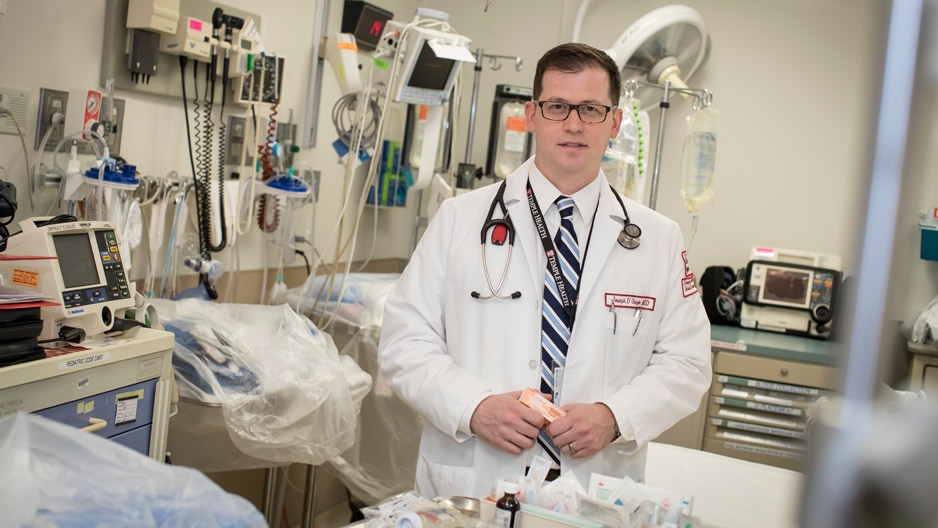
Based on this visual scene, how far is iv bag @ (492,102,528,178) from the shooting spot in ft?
13.2

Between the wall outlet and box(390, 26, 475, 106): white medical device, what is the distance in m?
1.18

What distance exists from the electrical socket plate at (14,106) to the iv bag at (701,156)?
248 cm

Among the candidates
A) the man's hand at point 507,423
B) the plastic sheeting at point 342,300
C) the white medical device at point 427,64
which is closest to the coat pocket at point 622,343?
the man's hand at point 507,423

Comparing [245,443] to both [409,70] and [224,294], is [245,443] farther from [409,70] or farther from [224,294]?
[409,70]

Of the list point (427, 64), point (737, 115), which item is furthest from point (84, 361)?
point (737, 115)

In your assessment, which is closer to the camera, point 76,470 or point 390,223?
point 76,470

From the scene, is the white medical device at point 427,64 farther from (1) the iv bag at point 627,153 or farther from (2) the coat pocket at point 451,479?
(2) the coat pocket at point 451,479

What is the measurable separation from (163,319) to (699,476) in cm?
149

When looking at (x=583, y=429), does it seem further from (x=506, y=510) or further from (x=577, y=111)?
(x=577, y=111)

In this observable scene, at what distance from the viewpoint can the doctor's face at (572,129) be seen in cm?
198

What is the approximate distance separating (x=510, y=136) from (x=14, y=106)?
229 cm

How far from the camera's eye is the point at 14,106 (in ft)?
7.33

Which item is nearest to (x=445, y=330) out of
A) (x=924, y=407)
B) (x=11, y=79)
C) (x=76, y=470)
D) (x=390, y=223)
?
(x=76, y=470)

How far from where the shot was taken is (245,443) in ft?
7.58
